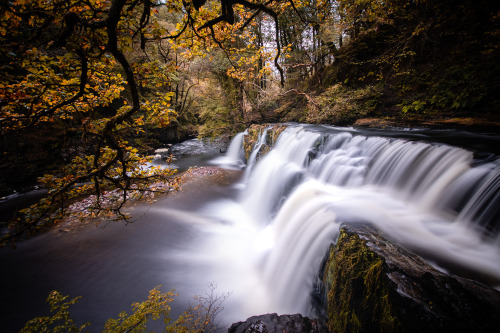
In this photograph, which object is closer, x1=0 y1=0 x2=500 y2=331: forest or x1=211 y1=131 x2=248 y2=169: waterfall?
x1=0 y1=0 x2=500 y2=331: forest

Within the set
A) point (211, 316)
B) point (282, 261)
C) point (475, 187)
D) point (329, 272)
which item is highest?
point (475, 187)

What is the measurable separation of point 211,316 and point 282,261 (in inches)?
69.6

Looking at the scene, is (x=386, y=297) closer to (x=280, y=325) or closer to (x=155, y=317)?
(x=280, y=325)

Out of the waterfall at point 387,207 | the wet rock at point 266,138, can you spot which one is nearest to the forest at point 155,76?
the waterfall at point 387,207

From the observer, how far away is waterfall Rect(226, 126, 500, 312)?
2916 mm

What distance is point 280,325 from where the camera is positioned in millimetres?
2596

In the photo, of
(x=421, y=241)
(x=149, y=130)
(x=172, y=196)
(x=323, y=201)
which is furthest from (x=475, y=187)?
(x=149, y=130)

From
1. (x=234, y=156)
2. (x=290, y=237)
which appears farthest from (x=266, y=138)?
(x=290, y=237)

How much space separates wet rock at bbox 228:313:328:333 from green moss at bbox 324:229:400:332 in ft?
0.77

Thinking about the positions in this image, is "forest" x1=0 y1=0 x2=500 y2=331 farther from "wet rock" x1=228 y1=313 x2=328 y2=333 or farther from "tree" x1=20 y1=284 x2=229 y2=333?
"wet rock" x1=228 y1=313 x2=328 y2=333

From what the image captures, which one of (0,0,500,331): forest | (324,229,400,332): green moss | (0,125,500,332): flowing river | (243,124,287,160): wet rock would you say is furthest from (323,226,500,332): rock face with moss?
(243,124,287,160): wet rock

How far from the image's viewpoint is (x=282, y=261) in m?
4.32

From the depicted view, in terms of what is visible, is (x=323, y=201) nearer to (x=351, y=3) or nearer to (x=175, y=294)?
(x=175, y=294)

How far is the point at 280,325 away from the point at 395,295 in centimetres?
155
